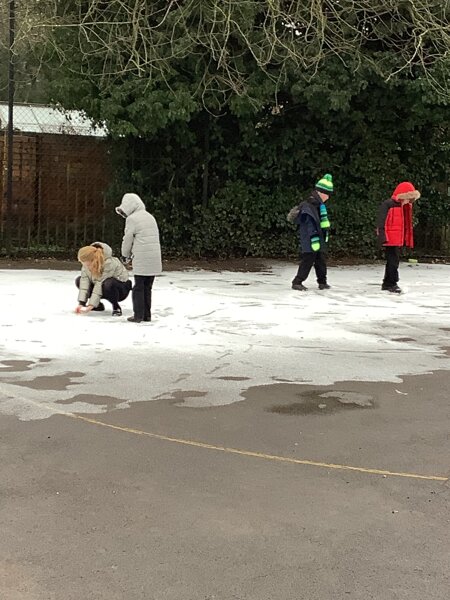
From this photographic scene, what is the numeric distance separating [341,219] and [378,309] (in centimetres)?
566

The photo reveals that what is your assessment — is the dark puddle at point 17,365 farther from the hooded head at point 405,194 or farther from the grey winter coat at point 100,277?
the hooded head at point 405,194

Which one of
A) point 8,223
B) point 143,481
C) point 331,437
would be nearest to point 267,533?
point 143,481

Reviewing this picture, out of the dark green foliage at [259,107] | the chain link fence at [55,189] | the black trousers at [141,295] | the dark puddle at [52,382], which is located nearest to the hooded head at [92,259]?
the black trousers at [141,295]

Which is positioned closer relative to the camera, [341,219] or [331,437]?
[331,437]

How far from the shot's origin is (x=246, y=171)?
46.9 ft

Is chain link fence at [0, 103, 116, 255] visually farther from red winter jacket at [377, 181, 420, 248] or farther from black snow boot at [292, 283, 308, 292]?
red winter jacket at [377, 181, 420, 248]

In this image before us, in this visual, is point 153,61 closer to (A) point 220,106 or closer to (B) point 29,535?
(A) point 220,106

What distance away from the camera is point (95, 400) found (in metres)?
5.16

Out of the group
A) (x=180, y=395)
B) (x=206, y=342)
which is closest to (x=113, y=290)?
(x=206, y=342)

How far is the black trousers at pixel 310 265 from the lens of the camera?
1068 cm

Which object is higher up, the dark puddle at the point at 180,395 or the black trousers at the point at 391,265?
the black trousers at the point at 391,265

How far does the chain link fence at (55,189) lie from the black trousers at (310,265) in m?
4.82

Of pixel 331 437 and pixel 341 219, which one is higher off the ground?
pixel 341 219

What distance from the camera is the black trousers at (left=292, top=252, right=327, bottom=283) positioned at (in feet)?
35.0
